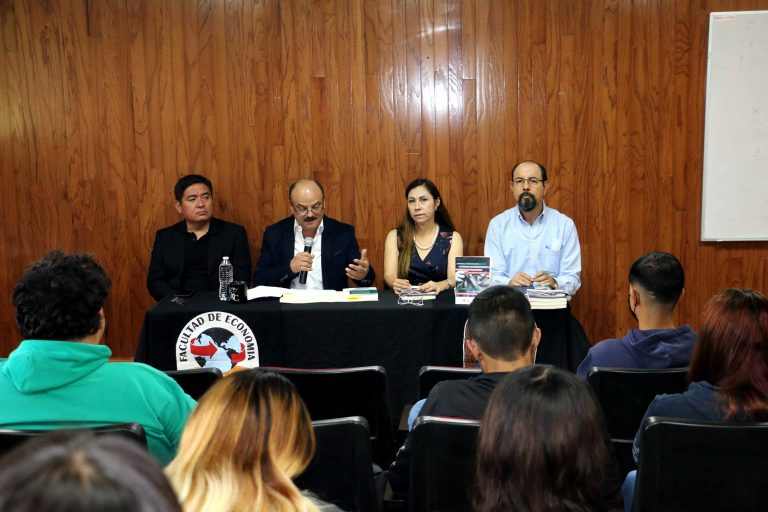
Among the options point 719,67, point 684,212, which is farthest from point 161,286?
point 719,67

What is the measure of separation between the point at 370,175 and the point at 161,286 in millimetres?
1604

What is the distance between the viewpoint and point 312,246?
513cm

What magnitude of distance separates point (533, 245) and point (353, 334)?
4.69 ft

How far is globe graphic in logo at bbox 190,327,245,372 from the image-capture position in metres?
4.23

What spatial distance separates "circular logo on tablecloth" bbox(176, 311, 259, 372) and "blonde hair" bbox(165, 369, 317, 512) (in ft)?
8.78

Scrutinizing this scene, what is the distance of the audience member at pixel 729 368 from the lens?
7.40 ft

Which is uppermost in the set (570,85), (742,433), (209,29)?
(209,29)

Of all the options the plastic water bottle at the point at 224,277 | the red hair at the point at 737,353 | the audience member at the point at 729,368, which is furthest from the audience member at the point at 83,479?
the plastic water bottle at the point at 224,277

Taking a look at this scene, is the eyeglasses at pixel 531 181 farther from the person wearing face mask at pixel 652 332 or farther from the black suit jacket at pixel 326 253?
A: the person wearing face mask at pixel 652 332

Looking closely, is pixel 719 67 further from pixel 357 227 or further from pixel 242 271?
pixel 242 271

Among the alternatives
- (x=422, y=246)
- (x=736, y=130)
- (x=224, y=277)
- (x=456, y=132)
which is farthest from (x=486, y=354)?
(x=736, y=130)

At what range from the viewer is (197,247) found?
17.4 ft

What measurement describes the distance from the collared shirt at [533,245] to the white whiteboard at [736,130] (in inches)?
47.9

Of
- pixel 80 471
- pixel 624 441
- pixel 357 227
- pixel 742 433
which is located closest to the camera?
pixel 80 471
